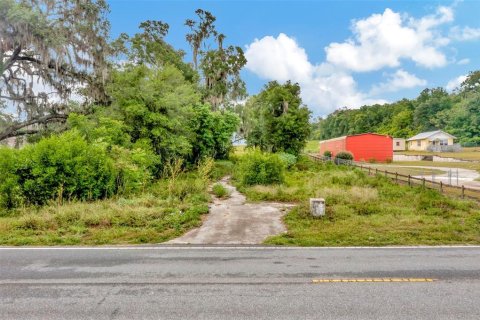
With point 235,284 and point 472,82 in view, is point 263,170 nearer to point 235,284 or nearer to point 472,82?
point 235,284

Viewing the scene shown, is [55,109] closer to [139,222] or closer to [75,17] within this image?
[75,17]

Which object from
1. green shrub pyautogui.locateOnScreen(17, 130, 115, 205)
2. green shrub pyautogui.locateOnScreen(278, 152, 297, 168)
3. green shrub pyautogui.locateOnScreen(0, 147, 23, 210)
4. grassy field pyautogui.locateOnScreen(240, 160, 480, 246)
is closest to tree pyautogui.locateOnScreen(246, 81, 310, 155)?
green shrub pyautogui.locateOnScreen(278, 152, 297, 168)

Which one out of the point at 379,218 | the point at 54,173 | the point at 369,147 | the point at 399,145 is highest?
the point at 399,145

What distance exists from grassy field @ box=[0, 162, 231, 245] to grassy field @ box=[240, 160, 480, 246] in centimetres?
353

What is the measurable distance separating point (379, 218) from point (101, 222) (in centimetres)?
980

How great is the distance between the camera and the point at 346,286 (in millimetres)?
5230

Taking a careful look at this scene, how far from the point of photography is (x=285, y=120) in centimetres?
3272

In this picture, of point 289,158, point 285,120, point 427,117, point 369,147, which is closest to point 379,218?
point 289,158

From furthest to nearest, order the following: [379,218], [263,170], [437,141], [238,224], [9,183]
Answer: [437,141] → [263,170] → [9,183] → [379,218] → [238,224]

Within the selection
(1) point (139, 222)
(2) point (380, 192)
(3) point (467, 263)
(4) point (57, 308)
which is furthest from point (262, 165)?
(4) point (57, 308)

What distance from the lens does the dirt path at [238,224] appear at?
8711 millimetres

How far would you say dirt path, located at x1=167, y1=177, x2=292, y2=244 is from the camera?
8.71 m

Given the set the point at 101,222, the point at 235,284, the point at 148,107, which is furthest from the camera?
the point at 148,107

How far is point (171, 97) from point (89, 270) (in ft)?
55.3
